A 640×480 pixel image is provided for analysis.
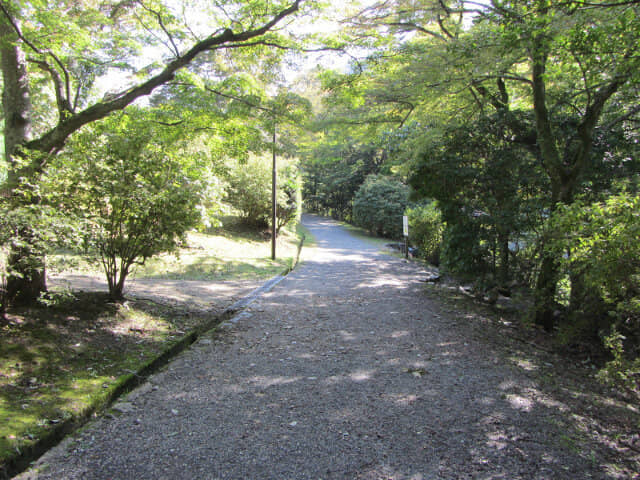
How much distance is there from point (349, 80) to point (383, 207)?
20.0 meters

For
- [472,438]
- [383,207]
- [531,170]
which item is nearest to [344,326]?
[472,438]

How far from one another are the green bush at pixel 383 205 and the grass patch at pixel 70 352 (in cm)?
2186

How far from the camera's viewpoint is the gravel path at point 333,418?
2506 millimetres

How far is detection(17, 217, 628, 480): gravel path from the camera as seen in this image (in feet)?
8.22

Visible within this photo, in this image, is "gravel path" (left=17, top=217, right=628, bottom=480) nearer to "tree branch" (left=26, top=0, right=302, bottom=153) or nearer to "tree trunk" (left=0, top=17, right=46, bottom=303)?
"tree trunk" (left=0, top=17, right=46, bottom=303)

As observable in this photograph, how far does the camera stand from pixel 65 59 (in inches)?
227

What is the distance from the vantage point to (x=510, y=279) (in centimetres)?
747

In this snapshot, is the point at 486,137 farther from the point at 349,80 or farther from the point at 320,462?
the point at 320,462

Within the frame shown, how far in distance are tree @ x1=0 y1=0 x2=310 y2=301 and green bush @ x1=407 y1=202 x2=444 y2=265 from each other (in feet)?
35.9

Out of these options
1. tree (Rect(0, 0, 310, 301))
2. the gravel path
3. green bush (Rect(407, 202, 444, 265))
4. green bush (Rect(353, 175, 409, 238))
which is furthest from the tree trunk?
green bush (Rect(353, 175, 409, 238))

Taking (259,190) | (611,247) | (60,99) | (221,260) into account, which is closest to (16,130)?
(60,99)

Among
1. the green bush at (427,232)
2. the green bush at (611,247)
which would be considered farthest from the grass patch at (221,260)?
the green bush at (427,232)

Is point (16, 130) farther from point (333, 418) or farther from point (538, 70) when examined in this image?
point (538, 70)

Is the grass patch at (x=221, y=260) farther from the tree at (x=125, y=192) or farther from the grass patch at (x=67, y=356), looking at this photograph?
the grass patch at (x=67, y=356)
